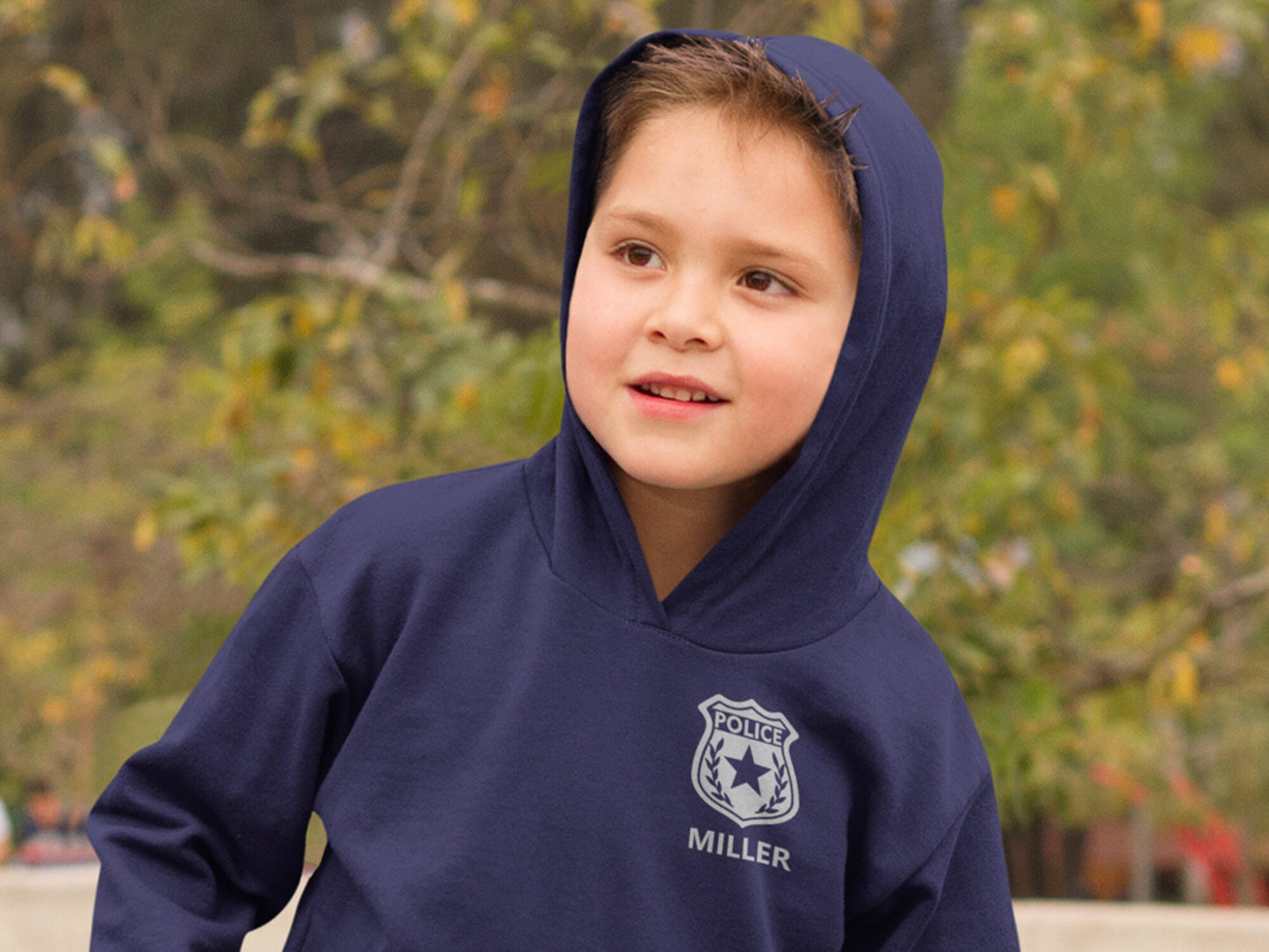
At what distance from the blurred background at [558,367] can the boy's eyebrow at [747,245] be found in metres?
1.03

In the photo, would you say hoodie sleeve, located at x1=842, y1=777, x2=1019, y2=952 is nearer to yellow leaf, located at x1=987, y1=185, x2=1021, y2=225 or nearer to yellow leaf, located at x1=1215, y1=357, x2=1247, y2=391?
yellow leaf, located at x1=987, y1=185, x2=1021, y2=225

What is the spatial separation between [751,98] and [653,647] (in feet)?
1.30

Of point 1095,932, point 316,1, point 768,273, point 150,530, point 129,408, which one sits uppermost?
point 316,1

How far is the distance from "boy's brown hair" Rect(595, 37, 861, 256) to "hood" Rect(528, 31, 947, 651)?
0.01m

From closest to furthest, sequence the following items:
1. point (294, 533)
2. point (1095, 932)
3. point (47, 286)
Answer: point (1095, 932) < point (294, 533) < point (47, 286)

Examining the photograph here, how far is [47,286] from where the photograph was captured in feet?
22.4

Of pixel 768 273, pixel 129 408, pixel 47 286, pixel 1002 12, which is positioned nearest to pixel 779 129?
pixel 768 273

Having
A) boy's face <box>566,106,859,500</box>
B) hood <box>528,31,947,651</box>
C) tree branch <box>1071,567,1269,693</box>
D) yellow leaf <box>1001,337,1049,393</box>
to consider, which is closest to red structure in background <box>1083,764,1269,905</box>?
tree branch <box>1071,567,1269,693</box>

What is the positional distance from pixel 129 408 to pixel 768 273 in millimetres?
5362

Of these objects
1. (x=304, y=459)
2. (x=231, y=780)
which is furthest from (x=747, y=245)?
(x=304, y=459)

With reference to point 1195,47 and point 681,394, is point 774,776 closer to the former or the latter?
point 681,394

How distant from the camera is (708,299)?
1005 millimetres

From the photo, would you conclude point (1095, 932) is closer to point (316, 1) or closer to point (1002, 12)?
point (1002, 12)

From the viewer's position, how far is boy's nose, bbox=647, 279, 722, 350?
39.1 inches
